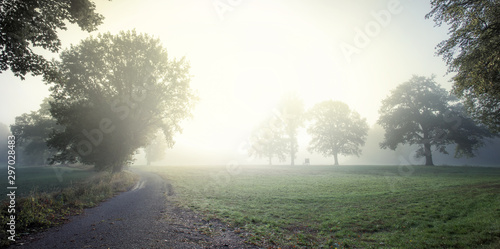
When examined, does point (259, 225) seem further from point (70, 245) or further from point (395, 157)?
point (395, 157)

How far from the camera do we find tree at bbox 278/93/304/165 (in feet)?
169

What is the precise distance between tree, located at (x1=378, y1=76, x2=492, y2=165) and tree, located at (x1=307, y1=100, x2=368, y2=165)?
27.2 ft

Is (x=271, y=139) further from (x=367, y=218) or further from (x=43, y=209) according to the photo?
(x=43, y=209)

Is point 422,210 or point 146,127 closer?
point 422,210

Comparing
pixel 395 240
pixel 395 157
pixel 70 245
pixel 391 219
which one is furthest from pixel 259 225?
pixel 395 157

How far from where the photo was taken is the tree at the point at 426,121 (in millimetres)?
32938

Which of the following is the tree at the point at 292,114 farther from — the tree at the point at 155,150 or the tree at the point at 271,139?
the tree at the point at 155,150

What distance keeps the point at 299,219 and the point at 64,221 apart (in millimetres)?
11481

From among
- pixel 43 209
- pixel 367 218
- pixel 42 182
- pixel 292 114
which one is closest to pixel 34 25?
pixel 43 209

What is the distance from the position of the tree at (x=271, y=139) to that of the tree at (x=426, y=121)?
25.2 m

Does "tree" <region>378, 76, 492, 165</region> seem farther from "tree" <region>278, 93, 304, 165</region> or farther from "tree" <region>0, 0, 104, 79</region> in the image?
"tree" <region>0, 0, 104, 79</region>

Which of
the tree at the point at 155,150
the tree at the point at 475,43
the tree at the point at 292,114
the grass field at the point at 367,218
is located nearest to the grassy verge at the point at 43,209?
the grass field at the point at 367,218

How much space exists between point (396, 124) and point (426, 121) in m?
4.71

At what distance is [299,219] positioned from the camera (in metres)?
10.2
